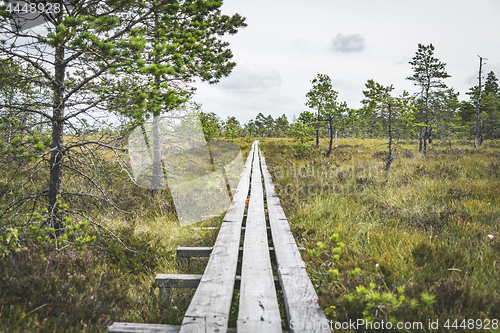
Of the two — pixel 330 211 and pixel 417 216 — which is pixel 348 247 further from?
pixel 417 216

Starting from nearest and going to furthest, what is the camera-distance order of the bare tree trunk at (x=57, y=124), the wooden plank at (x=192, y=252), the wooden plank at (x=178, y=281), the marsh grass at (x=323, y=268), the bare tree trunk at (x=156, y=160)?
the marsh grass at (x=323, y=268) → the wooden plank at (x=178, y=281) → the bare tree trunk at (x=57, y=124) → the wooden plank at (x=192, y=252) → the bare tree trunk at (x=156, y=160)

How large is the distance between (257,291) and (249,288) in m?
0.10

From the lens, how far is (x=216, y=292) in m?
2.39

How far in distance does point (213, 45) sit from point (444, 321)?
22.4 feet

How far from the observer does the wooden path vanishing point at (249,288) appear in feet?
6.44

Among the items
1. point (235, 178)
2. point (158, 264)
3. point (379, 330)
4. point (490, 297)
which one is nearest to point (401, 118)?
point (235, 178)

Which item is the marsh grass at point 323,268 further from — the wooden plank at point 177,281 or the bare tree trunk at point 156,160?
the bare tree trunk at point 156,160

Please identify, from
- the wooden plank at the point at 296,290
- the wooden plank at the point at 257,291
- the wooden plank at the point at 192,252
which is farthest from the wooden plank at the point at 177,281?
the wooden plank at the point at 296,290

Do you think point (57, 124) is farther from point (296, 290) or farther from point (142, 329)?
point (296, 290)

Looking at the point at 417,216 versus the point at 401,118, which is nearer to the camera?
the point at 417,216

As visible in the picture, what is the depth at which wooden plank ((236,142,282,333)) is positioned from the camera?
6.45 feet

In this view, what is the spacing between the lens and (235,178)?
10.1 metres

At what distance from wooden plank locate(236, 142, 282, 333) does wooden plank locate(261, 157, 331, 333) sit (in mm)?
133

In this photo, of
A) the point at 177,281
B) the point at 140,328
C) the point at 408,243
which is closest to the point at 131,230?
the point at 177,281
